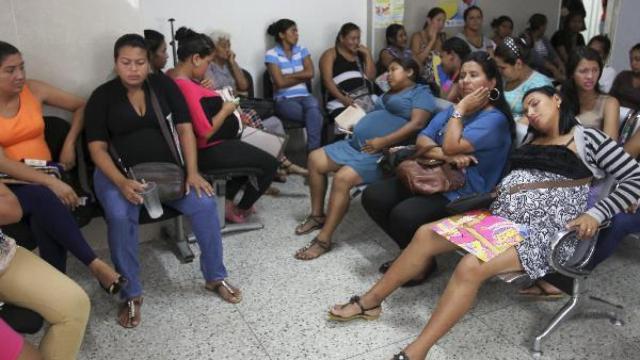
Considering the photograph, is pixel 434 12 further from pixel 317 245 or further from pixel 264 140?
pixel 317 245

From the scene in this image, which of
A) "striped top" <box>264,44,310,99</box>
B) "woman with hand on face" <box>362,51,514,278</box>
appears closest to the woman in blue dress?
"woman with hand on face" <box>362,51,514,278</box>

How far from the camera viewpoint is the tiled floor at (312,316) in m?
2.23

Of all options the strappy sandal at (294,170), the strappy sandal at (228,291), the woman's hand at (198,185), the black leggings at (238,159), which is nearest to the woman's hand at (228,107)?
the black leggings at (238,159)

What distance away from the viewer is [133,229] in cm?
248

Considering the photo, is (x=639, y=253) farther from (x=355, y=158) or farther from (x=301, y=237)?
(x=301, y=237)

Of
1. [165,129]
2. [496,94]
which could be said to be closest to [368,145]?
[496,94]

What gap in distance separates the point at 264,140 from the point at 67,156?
3.54 ft

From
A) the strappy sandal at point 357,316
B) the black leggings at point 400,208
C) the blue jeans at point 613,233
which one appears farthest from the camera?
the black leggings at point 400,208

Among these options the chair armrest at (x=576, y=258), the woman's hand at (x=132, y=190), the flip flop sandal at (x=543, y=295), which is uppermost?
the woman's hand at (x=132, y=190)

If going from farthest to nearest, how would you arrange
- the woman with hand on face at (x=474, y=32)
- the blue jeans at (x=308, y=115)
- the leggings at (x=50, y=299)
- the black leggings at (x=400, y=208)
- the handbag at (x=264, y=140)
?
the woman with hand on face at (x=474, y=32)
the blue jeans at (x=308, y=115)
the handbag at (x=264, y=140)
the black leggings at (x=400, y=208)
the leggings at (x=50, y=299)

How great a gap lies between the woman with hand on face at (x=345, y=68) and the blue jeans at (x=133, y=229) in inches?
88.7

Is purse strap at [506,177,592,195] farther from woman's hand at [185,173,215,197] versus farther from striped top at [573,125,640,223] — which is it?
woman's hand at [185,173,215,197]

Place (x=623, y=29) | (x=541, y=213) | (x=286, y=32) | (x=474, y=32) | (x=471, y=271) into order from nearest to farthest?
(x=471, y=271), (x=541, y=213), (x=286, y=32), (x=474, y=32), (x=623, y=29)

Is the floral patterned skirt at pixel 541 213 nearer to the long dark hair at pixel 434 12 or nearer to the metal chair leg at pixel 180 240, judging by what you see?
the metal chair leg at pixel 180 240
